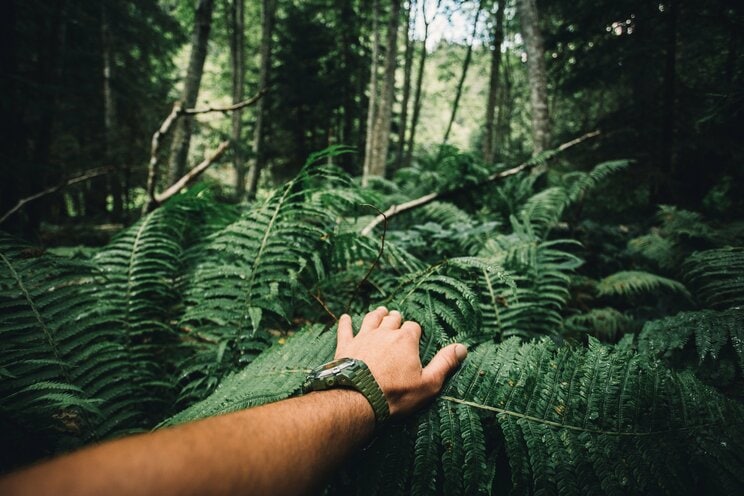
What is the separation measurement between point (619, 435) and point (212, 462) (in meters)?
1.04

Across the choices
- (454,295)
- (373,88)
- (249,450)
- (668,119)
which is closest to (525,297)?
(454,295)

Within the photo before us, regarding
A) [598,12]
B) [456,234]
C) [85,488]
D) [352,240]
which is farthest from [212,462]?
[598,12]

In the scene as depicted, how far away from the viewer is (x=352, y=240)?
1.98m

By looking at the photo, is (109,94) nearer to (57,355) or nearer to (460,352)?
(57,355)

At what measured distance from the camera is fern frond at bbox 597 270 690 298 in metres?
2.40

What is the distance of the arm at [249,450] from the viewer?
497mm

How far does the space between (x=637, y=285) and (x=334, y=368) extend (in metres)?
2.68

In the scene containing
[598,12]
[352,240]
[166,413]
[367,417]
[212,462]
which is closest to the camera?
[212,462]

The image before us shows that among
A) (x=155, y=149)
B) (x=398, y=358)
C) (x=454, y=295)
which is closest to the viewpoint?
(x=398, y=358)

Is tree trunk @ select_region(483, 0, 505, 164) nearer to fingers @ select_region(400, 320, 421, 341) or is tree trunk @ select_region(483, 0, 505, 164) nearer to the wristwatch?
fingers @ select_region(400, 320, 421, 341)

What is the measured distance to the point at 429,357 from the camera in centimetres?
121

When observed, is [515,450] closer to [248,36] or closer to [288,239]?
[288,239]

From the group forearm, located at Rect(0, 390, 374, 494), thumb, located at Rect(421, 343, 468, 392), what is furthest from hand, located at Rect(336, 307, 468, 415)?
forearm, located at Rect(0, 390, 374, 494)

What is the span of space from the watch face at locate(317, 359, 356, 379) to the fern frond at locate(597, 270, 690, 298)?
2582mm
